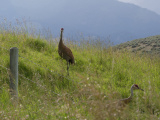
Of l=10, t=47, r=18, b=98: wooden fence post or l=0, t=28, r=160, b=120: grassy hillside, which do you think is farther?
l=10, t=47, r=18, b=98: wooden fence post

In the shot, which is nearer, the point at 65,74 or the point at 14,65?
the point at 14,65

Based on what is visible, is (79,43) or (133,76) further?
(79,43)

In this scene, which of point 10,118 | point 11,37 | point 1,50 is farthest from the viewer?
point 11,37

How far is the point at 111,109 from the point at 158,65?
261 inches

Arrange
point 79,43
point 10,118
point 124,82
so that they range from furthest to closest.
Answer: point 79,43, point 124,82, point 10,118

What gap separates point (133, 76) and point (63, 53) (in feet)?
7.60

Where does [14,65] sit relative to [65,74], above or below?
above

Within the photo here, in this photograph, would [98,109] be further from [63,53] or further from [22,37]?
[22,37]

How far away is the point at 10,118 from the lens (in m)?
3.48

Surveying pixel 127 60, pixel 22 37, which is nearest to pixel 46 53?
pixel 22 37

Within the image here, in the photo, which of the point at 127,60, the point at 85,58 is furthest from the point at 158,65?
the point at 85,58

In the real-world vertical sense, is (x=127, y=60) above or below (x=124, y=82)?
above

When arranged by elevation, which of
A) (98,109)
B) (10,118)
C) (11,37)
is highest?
(11,37)

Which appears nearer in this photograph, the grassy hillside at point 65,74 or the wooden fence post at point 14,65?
the grassy hillside at point 65,74
